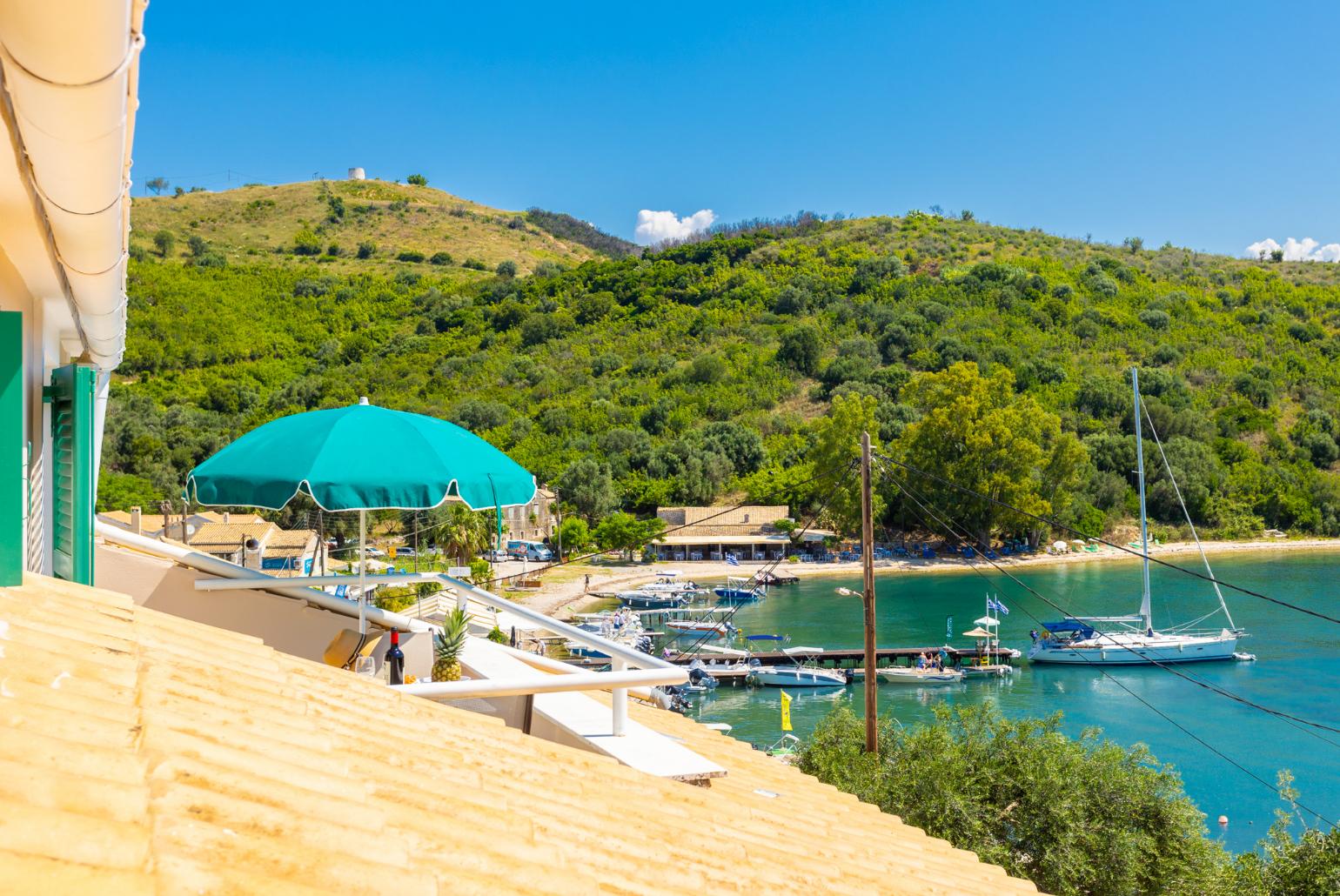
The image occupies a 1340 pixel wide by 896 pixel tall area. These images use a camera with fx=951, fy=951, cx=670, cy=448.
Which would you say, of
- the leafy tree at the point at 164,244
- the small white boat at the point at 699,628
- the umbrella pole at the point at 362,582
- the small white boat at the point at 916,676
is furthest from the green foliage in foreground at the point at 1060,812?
the leafy tree at the point at 164,244

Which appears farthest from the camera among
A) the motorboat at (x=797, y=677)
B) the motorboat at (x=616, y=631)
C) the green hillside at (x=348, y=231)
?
the green hillside at (x=348, y=231)

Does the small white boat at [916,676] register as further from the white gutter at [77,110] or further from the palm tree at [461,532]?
the white gutter at [77,110]

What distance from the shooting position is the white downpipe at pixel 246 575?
5.05 meters

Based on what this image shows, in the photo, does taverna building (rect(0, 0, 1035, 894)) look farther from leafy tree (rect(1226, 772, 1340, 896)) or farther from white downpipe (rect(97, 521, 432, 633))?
leafy tree (rect(1226, 772, 1340, 896))

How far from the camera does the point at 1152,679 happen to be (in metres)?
29.6

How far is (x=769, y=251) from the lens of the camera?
9344cm

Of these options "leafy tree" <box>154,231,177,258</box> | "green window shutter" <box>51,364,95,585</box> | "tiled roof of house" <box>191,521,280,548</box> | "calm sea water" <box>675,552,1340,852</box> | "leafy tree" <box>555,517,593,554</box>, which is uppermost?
"leafy tree" <box>154,231,177,258</box>

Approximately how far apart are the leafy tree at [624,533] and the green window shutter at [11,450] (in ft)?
152

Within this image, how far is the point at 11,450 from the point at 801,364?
70275mm

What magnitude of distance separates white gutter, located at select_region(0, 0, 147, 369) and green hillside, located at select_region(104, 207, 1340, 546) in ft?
126

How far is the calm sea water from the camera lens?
2153cm

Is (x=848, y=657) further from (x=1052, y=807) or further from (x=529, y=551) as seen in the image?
(x=529, y=551)

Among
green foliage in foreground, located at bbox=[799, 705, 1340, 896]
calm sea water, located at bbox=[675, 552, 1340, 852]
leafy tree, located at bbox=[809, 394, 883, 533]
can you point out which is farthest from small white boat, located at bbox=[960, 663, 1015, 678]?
leafy tree, located at bbox=[809, 394, 883, 533]

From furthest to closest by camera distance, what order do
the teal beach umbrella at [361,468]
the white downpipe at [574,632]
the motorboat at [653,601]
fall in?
1. the motorboat at [653,601]
2. the teal beach umbrella at [361,468]
3. the white downpipe at [574,632]
